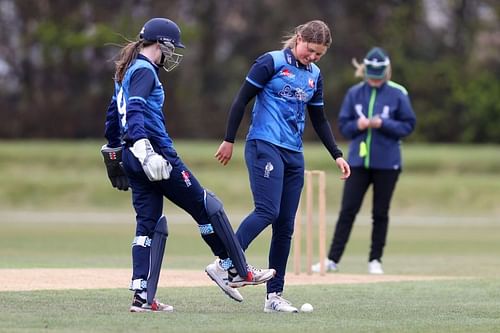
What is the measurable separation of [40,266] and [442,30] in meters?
29.0

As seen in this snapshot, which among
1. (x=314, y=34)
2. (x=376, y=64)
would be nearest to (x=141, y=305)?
(x=314, y=34)

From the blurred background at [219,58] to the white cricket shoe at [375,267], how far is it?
22.8 meters

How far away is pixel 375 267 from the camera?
12.6 meters

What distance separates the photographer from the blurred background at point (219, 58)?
118 feet

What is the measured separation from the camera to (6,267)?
38.3 ft

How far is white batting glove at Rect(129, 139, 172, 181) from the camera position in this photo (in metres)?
7.68

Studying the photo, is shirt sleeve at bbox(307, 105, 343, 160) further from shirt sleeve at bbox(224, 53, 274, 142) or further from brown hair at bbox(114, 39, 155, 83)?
brown hair at bbox(114, 39, 155, 83)

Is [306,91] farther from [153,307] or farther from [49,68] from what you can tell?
[49,68]

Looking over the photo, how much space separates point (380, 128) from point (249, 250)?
431 centimetres

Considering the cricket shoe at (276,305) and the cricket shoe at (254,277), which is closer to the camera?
the cricket shoe at (254,277)

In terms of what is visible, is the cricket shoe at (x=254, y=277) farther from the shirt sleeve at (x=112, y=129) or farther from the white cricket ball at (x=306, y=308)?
the shirt sleeve at (x=112, y=129)

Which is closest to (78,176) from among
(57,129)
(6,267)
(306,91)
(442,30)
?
(57,129)

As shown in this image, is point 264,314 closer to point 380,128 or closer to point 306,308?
point 306,308

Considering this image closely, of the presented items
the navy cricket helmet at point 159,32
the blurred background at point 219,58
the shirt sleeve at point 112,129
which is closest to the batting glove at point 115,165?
the shirt sleeve at point 112,129
